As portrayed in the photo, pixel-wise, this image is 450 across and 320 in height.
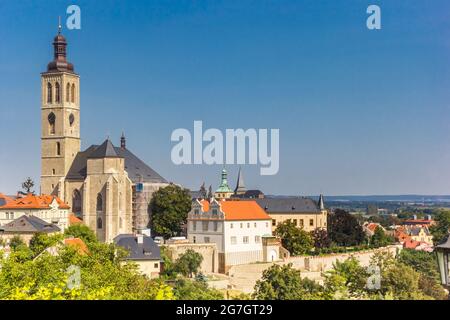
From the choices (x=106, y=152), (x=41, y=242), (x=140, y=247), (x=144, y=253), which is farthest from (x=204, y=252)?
(x=106, y=152)

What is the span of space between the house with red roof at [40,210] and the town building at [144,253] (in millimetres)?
9513

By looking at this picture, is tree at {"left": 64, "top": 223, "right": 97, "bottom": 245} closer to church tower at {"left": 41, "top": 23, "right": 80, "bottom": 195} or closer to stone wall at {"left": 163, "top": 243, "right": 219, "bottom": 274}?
stone wall at {"left": 163, "top": 243, "right": 219, "bottom": 274}

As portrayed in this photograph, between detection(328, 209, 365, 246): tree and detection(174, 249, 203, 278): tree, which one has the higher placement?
detection(328, 209, 365, 246): tree

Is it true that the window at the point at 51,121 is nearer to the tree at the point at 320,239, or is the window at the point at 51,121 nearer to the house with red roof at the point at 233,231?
the house with red roof at the point at 233,231

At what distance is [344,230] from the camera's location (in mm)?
53875

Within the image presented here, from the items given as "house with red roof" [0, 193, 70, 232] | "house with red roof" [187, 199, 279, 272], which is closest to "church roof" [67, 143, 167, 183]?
"house with red roof" [0, 193, 70, 232]

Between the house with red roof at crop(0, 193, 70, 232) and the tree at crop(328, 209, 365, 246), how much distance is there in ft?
55.9

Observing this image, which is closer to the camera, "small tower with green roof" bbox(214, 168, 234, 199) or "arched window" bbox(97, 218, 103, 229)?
"arched window" bbox(97, 218, 103, 229)

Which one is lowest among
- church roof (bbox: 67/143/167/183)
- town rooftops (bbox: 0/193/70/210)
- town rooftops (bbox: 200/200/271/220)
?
town rooftops (bbox: 200/200/271/220)

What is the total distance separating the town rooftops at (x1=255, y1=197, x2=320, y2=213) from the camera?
177ft

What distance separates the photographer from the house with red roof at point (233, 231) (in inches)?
1661

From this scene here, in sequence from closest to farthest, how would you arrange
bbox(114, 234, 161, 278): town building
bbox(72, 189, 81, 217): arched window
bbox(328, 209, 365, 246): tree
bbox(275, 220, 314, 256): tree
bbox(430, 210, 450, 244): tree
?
bbox(114, 234, 161, 278): town building → bbox(275, 220, 314, 256): tree → bbox(72, 189, 81, 217): arched window → bbox(328, 209, 365, 246): tree → bbox(430, 210, 450, 244): tree

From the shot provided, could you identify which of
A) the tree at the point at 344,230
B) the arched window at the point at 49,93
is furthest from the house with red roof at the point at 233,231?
the arched window at the point at 49,93

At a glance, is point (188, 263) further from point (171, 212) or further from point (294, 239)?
point (294, 239)
